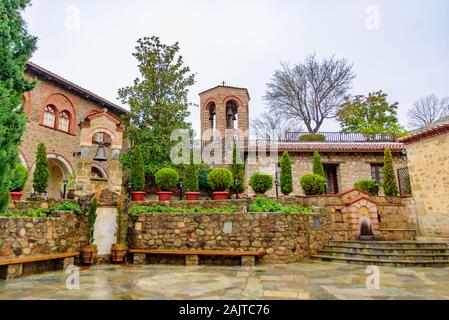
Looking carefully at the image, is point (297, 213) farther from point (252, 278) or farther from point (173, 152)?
point (173, 152)

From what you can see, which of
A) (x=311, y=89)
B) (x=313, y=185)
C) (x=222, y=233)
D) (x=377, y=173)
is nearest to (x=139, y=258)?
(x=222, y=233)

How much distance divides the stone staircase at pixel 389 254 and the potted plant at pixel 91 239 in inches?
222

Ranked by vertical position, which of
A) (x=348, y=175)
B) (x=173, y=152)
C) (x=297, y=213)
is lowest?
(x=297, y=213)

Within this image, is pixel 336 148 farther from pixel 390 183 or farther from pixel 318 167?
pixel 390 183

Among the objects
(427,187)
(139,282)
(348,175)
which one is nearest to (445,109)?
(348,175)

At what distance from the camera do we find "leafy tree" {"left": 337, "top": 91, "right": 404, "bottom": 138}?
68.6 feet

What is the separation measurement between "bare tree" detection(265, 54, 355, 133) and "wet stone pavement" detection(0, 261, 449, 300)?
17.6m

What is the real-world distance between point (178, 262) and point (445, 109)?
2675 centimetres

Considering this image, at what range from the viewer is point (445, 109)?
24.0 meters

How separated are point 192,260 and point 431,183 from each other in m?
8.57

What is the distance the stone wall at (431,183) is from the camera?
30.7 feet

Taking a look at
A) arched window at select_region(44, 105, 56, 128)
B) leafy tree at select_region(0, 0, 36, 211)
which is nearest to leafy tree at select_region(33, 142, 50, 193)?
arched window at select_region(44, 105, 56, 128)

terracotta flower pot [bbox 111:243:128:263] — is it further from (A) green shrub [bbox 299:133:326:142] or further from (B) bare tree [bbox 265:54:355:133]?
(B) bare tree [bbox 265:54:355:133]

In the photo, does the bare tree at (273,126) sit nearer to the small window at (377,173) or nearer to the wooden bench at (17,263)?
the small window at (377,173)
